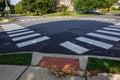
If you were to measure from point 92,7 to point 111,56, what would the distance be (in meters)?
34.8

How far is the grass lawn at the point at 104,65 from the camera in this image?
5550 mm

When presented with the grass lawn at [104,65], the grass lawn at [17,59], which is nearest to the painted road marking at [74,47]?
the grass lawn at [104,65]

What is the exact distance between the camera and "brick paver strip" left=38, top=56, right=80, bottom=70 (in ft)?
19.5

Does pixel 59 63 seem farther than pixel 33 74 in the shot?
Yes

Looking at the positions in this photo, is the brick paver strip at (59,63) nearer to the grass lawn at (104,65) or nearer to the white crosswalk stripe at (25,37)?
the grass lawn at (104,65)

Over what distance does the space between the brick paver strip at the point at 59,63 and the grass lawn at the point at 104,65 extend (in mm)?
493

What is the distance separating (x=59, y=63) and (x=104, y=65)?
1630mm

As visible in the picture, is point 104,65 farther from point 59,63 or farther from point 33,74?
point 33,74

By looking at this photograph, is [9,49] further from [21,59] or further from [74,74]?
[74,74]

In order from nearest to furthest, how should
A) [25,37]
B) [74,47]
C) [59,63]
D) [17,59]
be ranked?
[59,63], [17,59], [74,47], [25,37]

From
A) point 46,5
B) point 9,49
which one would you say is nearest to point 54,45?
point 9,49

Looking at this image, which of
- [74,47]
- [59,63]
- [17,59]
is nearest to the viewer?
[59,63]

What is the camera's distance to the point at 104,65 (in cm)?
595

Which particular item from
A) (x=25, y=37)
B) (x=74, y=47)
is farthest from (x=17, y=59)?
(x=25, y=37)
